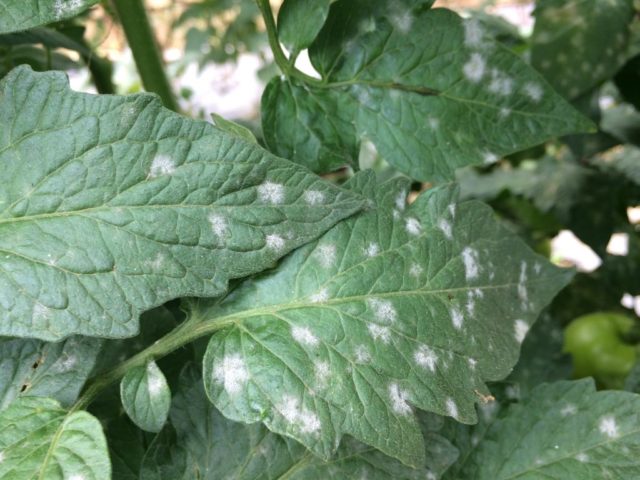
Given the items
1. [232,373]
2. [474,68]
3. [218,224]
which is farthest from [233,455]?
[474,68]

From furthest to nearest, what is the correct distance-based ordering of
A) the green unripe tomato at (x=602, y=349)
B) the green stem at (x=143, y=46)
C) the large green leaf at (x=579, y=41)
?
the green unripe tomato at (x=602, y=349)
the large green leaf at (x=579, y=41)
the green stem at (x=143, y=46)

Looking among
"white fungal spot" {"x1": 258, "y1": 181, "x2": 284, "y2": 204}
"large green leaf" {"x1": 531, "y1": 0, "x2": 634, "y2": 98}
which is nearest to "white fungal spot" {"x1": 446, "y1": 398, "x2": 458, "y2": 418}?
"white fungal spot" {"x1": 258, "y1": 181, "x2": 284, "y2": 204}

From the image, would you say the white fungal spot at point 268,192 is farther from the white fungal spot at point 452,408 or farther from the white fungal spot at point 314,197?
the white fungal spot at point 452,408

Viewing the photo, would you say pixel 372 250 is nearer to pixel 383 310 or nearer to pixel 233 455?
pixel 383 310

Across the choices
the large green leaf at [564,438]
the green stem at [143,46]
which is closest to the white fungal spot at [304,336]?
the large green leaf at [564,438]

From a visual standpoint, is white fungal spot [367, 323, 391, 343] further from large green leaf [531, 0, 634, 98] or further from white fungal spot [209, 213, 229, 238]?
large green leaf [531, 0, 634, 98]

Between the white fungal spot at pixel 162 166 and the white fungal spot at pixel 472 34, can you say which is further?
the white fungal spot at pixel 472 34
